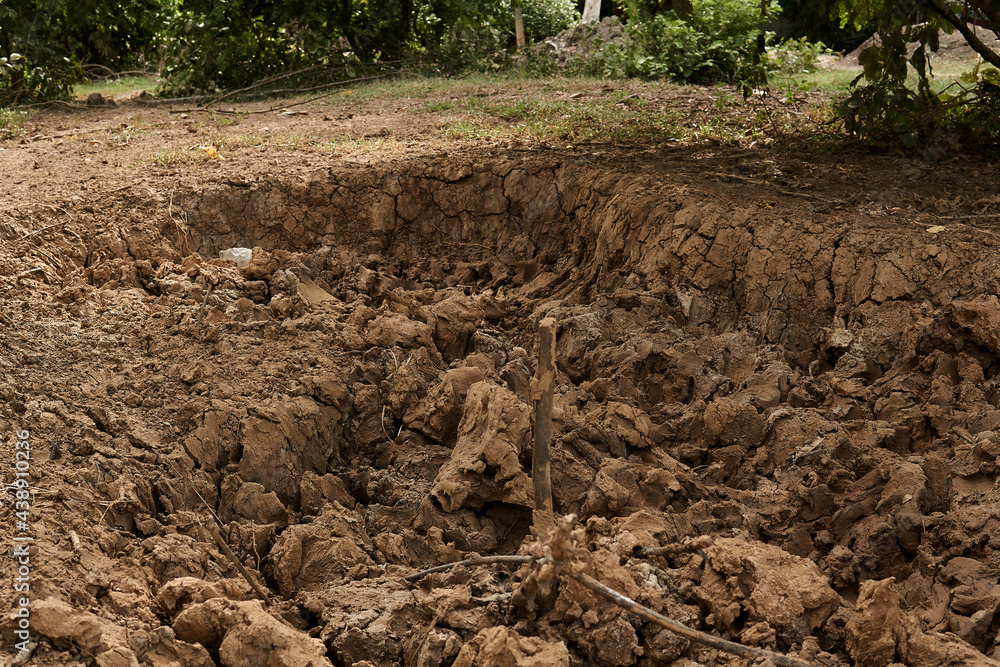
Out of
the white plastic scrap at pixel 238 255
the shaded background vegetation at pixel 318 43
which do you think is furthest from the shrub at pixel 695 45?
the white plastic scrap at pixel 238 255

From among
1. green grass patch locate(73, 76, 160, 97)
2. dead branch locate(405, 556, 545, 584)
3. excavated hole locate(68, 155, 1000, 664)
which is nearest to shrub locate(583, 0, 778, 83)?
excavated hole locate(68, 155, 1000, 664)

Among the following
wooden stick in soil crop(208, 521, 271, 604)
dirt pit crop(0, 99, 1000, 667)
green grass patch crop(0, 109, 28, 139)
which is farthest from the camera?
green grass patch crop(0, 109, 28, 139)

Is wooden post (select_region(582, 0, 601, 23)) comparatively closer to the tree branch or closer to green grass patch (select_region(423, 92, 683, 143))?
green grass patch (select_region(423, 92, 683, 143))

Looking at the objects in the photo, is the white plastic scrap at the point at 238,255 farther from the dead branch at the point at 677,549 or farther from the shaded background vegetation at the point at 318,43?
the shaded background vegetation at the point at 318,43

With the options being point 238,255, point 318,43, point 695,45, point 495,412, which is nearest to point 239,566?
point 495,412

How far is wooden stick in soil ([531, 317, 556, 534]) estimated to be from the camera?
2521 millimetres

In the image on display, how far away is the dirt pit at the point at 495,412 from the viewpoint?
96.0 inches

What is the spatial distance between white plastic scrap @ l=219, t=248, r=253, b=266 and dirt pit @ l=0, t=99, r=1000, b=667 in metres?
0.17

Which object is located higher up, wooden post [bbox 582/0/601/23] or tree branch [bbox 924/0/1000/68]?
wooden post [bbox 582/0/601/23]

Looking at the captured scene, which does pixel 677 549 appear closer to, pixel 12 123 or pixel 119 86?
pixel 12 123

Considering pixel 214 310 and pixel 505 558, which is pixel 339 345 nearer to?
pixel 214 310

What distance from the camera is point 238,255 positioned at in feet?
15.7

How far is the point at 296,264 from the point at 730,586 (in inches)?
122

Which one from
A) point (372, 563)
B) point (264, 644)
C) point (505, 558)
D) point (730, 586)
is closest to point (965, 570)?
point (730, 586)
